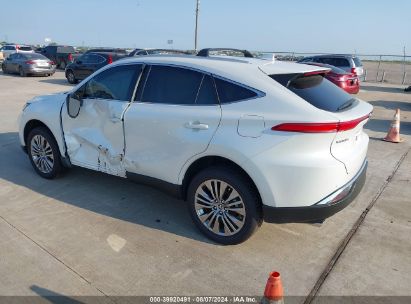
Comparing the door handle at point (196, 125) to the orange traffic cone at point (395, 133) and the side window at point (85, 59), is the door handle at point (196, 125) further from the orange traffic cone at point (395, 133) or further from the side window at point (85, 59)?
the side window at point (85, 59)

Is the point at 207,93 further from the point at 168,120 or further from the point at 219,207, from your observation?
the point at 219,207

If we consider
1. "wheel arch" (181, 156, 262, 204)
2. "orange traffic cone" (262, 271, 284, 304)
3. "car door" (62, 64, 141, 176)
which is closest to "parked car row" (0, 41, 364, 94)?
"car door" (62, 64, 141, 176)

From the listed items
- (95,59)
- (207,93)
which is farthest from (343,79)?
(95,59)

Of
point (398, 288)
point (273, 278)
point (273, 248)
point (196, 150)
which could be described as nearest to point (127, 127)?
point (196, 150)

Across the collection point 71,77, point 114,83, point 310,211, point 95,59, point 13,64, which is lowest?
point 71,77

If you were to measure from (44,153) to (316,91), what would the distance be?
141 inches

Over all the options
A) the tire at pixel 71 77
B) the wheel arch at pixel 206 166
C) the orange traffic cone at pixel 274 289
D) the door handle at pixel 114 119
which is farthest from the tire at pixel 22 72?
the orange traffic cone at pixel 274 289

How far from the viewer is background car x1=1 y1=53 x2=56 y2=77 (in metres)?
19.8

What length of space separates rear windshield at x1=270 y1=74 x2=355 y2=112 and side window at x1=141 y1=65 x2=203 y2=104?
0.78 metres

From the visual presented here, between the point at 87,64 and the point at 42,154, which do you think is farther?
the point at 87,64

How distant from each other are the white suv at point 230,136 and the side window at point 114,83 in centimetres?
1

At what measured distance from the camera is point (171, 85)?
12.5 ft

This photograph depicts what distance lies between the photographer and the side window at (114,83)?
4.09 m

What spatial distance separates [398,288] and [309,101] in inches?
66.1
